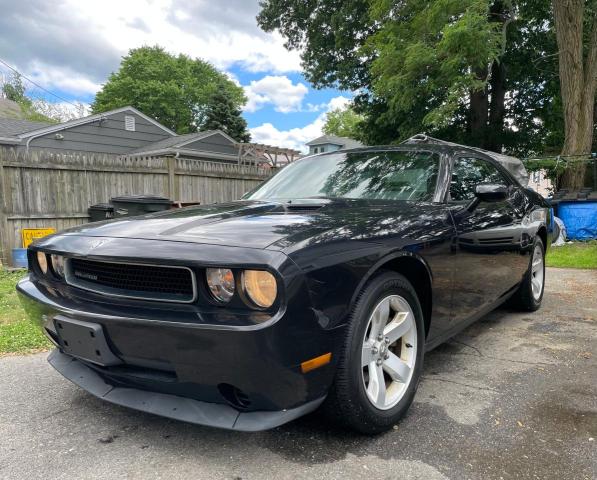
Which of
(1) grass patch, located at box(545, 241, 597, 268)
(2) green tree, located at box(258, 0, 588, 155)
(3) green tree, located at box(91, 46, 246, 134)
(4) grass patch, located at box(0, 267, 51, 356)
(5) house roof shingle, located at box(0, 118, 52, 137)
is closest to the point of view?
(4) grass patch, located at box(0, 267, 51, 356)

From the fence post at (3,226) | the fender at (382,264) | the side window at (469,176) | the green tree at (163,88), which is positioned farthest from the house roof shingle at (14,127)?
the green tree at (163,88)

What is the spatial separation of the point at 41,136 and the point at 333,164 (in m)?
17.1

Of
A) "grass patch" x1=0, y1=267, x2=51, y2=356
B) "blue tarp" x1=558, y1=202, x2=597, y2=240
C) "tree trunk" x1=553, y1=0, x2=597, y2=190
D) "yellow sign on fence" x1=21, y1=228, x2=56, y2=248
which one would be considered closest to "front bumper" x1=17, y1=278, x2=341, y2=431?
"grass patch" x1=0, y1=267, x2=51, y2=356

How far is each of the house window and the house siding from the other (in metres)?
0.12

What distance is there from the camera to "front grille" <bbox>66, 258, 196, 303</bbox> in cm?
186

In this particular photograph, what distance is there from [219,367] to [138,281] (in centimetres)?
55

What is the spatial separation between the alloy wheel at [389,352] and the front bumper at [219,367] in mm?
309

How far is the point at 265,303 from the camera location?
67.1 inches

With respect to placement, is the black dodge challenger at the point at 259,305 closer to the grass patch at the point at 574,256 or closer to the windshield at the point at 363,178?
the windshield at the point at 363,178

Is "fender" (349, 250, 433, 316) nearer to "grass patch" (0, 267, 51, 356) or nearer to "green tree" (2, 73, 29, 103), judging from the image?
"grass patch" (0, 267, 51, 356)

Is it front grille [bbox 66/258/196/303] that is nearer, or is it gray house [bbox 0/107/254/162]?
front grille [bbox 66/258/196/303]

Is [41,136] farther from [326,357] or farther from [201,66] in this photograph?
[201,66]

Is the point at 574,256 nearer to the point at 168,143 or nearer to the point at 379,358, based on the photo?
the point at 379,358

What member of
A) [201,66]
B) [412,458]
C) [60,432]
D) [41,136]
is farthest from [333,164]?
[201,66]
